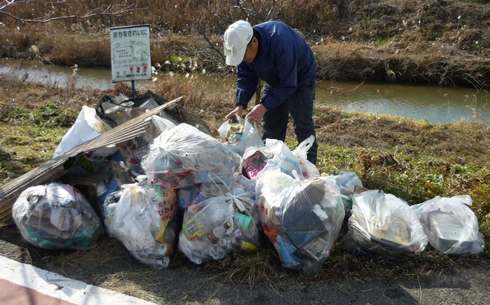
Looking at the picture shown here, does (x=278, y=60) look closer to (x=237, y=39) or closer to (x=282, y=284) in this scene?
(x=237, y=39)

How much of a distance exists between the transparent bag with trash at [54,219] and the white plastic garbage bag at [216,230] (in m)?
0.70

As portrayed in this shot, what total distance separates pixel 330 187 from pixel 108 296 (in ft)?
4.88

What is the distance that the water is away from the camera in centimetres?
876

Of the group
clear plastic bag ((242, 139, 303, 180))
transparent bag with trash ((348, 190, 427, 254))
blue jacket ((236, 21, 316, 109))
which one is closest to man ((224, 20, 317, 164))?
blue jacket ((236, 21, 316, 109))

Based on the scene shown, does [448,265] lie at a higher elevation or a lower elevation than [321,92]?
higher

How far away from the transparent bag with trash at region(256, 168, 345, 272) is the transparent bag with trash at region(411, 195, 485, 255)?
673 mm

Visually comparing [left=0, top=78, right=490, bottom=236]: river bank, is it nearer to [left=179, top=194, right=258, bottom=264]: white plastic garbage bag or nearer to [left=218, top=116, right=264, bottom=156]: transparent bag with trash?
[left=218, top=116, right=264, bottom=156]: transparent bag with trash

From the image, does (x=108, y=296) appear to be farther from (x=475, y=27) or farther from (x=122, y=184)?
(x=475, y=27)

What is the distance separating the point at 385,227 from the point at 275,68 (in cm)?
152

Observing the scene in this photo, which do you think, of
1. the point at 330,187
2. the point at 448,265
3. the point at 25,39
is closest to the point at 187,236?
the point at 330,187

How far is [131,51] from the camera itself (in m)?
5.30

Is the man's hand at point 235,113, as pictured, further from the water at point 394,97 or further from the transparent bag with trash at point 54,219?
the water at point 394,97

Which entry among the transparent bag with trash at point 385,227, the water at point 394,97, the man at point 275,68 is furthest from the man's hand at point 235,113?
the water at point 394,97

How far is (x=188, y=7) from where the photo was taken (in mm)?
15742
